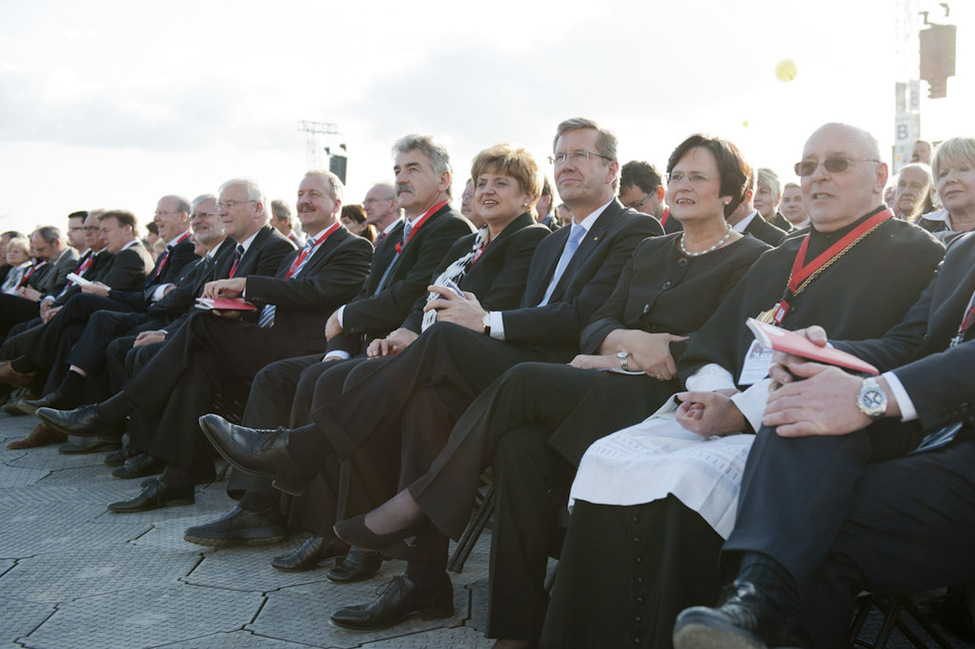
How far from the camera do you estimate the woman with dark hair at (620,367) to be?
111 inches

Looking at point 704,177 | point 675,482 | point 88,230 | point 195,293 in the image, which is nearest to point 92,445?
point 195,293

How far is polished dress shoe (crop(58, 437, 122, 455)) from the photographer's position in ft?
21.5

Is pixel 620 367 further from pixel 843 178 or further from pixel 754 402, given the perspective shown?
pixel 843 178

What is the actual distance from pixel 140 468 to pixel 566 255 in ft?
10.7

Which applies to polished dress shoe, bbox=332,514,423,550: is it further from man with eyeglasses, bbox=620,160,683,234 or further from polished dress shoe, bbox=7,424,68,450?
polished dress shoe, bbox=7,424,68,450

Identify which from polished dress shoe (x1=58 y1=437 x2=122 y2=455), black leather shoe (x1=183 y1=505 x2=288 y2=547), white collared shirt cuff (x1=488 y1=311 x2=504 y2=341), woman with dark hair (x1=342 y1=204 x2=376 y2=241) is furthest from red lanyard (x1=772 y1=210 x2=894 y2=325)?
woman with dark hair (x1=342 y1=204 x2=376 y2=241)

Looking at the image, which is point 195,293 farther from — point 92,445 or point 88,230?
point 88,230

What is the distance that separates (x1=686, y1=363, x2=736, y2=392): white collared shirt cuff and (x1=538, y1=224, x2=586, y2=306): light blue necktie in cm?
117

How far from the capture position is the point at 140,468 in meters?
5.66

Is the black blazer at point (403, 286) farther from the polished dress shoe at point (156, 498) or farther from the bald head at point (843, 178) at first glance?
the bald head at point (843, 178)

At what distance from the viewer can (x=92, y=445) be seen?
661cm

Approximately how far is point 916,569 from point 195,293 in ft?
18.3

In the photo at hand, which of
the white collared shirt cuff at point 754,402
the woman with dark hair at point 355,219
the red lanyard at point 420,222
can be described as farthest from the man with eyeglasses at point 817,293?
the woman with dark hair at point 355,219

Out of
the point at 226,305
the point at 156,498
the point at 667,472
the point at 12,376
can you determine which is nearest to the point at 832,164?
the point at 667,472
